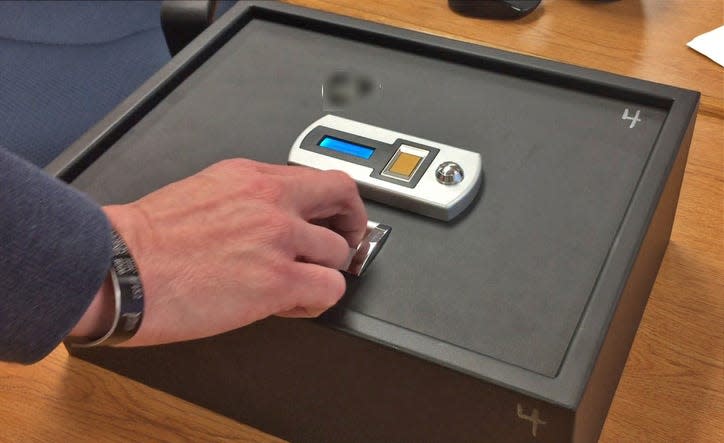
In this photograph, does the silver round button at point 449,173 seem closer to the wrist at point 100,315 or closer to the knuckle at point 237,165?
the knuckle at point 237,165

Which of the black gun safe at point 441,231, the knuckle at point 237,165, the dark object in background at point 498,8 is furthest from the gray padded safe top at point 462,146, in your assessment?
the dark object in background at point 498,8

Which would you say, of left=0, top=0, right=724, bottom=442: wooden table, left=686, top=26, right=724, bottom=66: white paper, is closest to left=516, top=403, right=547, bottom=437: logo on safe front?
left=0, top=0, right=724, bottom=442: wooden table

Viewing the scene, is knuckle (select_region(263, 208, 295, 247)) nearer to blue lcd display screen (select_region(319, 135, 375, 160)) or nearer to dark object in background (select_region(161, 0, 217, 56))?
blue lcd display screen (select_region(319, 135, 375, 160))

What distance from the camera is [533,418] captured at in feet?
1.98

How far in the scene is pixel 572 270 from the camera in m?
0.68

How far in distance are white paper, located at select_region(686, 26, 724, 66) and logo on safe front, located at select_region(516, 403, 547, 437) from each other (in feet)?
1.97

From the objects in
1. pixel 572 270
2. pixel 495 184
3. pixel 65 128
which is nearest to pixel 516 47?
pixel 495 184

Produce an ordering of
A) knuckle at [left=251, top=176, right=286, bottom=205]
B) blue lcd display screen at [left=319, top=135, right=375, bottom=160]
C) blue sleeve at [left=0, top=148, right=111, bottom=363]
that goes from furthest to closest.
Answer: blue lcd display screen at [left=319, top=135, right=375, bottom=160]
knuckle at [left=251, top=176, right=286, bottom=205]
blue sleeve at [left=0, top=148, right=111, bottom=363]

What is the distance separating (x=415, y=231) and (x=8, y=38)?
0.76 meters

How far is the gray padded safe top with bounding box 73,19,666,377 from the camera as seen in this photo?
66 centimetres

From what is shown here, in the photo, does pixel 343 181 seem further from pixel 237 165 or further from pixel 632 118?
pixel 632 118

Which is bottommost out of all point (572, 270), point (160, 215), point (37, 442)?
point (37, 442)

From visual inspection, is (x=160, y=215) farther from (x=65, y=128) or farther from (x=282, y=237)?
(x=65, y=128)

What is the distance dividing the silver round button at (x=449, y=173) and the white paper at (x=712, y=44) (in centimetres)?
45
